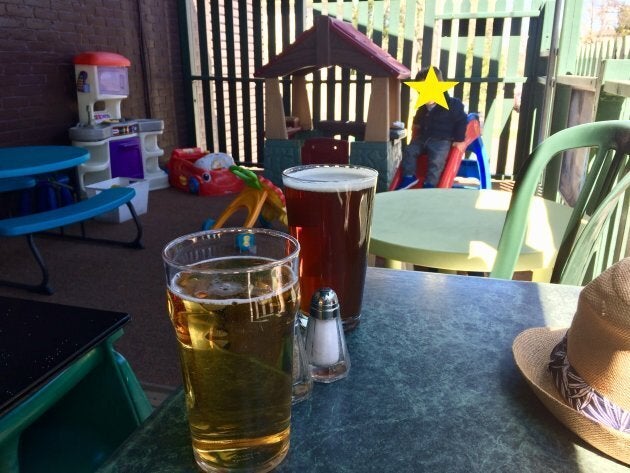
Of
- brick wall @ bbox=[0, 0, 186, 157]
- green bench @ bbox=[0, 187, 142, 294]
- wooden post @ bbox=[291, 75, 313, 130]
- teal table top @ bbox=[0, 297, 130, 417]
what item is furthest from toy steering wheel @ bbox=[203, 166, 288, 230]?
teal table top @ bbox=[0, 297, 130, 417]

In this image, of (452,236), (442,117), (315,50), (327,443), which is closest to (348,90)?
(315,50)

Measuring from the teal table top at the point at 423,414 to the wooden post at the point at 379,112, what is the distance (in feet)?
12.6

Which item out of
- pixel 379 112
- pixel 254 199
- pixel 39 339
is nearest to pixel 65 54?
pixel 254 199

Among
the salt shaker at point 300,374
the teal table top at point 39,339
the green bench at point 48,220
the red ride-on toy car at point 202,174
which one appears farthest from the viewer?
the red ride-on toy car at point 202,174

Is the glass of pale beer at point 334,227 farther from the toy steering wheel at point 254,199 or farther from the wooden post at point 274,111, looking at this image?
the wooden post at point 274,111

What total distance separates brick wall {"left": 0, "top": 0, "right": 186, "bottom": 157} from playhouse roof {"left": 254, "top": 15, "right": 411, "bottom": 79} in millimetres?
1865

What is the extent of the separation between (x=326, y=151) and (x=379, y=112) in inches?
23.5

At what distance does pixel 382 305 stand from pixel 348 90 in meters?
5.49

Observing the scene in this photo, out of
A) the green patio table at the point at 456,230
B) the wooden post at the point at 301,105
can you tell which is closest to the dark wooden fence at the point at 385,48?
the wooden post at the point at 301,105

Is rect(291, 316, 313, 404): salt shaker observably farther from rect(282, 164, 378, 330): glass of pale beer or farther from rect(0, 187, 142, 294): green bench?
rect(0, 187, 142, 294): green bench

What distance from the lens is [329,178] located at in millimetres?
672

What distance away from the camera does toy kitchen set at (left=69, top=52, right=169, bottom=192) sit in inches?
175

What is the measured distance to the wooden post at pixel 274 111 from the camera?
15.4 ft

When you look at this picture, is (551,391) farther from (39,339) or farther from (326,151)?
(326,151)
